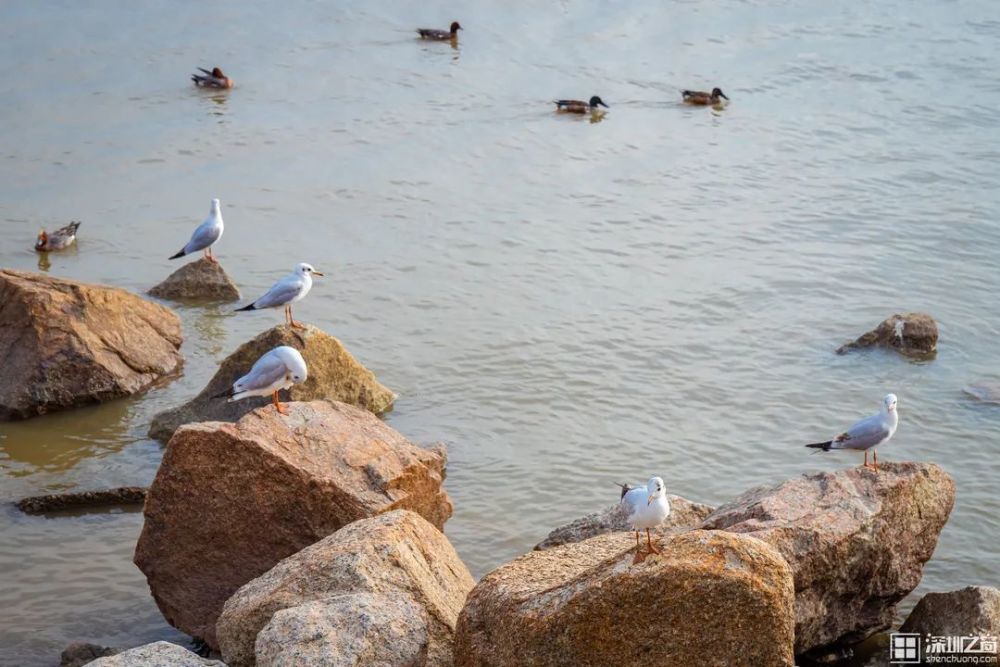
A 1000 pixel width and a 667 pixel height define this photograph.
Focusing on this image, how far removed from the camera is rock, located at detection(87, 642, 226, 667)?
284 inches

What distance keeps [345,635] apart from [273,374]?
3.84 meters

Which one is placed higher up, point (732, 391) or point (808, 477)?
point (808, 477)

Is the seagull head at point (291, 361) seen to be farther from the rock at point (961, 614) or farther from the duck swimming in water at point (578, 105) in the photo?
the duck swimming in water at point (578, 105)

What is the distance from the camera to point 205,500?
913cm

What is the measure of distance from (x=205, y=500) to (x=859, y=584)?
477 cm

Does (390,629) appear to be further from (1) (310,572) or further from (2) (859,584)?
(2) (859,584)

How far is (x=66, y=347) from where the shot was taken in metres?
13.1

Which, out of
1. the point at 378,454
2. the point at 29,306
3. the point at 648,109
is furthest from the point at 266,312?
the point at 648,109

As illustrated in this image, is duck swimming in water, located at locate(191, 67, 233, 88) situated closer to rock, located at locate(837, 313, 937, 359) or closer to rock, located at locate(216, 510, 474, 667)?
rock, located at locate(837, 313, 937, 359)

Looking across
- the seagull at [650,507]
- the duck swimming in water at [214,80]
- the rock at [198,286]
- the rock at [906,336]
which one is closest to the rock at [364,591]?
the seagull at [650,507]

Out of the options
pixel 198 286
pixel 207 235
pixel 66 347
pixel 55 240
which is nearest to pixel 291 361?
pixel 66 347

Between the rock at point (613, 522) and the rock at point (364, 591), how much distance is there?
1719mm

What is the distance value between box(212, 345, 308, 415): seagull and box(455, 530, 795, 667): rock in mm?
4041

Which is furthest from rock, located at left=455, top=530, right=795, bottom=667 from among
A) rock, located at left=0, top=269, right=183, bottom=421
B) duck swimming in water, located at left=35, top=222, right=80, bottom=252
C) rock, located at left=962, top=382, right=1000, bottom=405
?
duck swimming in water, located at left=35, top=222, right=80, bottom=252
